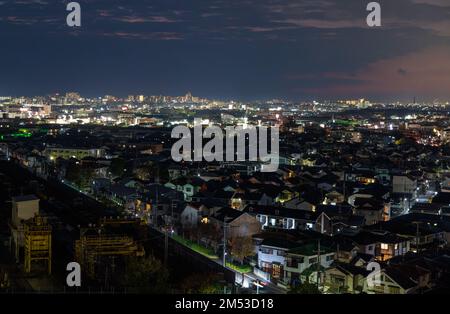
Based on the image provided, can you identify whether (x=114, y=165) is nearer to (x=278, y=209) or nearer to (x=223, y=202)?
(x=223, y=202)

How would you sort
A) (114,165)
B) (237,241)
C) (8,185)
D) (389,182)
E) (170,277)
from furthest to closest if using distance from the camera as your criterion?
(114,165) < (389,182) < (8,185) < (237,241) < (170,277)

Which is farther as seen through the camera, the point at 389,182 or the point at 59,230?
the point at 389,182
